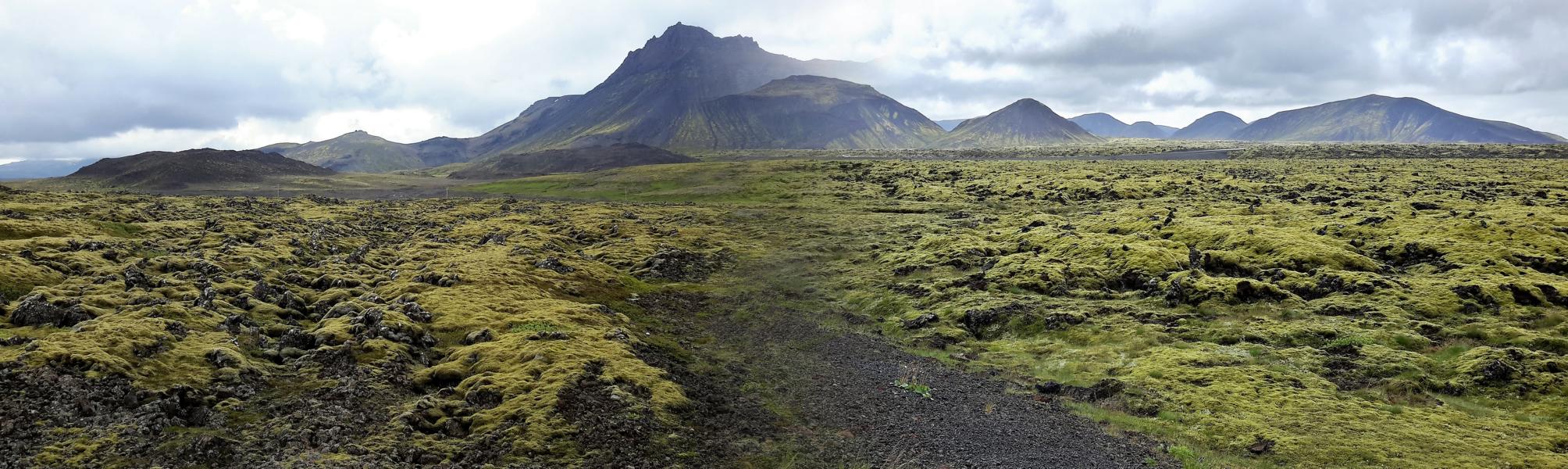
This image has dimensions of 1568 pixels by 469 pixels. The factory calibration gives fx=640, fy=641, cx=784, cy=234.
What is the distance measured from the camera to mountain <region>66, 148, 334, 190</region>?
→ 502 feet

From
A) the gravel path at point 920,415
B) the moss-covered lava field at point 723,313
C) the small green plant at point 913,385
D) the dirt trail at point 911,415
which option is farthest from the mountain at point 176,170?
the small green plant at point 913,385

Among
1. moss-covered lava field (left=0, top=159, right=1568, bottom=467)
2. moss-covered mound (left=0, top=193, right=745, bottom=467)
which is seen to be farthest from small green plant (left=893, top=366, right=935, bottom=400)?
moss-covered mound (left=0, top=193, right=745, bottom=467)

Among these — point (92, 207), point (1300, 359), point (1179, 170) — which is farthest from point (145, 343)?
point (1179, 170)

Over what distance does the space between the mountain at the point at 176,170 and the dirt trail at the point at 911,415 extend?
589 ft

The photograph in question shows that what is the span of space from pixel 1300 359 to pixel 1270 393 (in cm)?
438

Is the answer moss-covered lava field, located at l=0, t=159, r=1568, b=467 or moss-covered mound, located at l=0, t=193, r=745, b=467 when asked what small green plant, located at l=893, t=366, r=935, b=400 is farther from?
moss-covered mound, located at l=0, t=193, r=745, b=467

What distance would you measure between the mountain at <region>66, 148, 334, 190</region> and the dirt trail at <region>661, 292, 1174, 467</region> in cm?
17947

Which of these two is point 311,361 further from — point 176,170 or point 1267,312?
point 176,170

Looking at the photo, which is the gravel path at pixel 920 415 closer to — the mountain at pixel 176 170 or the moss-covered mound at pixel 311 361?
the moss-covered mound at pixel 311 361

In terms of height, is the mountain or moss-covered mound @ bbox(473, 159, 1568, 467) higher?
the mountain

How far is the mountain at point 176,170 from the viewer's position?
502ft

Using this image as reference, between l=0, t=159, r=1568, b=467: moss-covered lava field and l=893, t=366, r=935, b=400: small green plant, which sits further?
l=893, t=366, r=935, b=400: small green plant

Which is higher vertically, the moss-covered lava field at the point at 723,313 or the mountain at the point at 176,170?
the mountain at the point at 176,170

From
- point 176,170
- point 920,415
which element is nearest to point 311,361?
point 920,415
